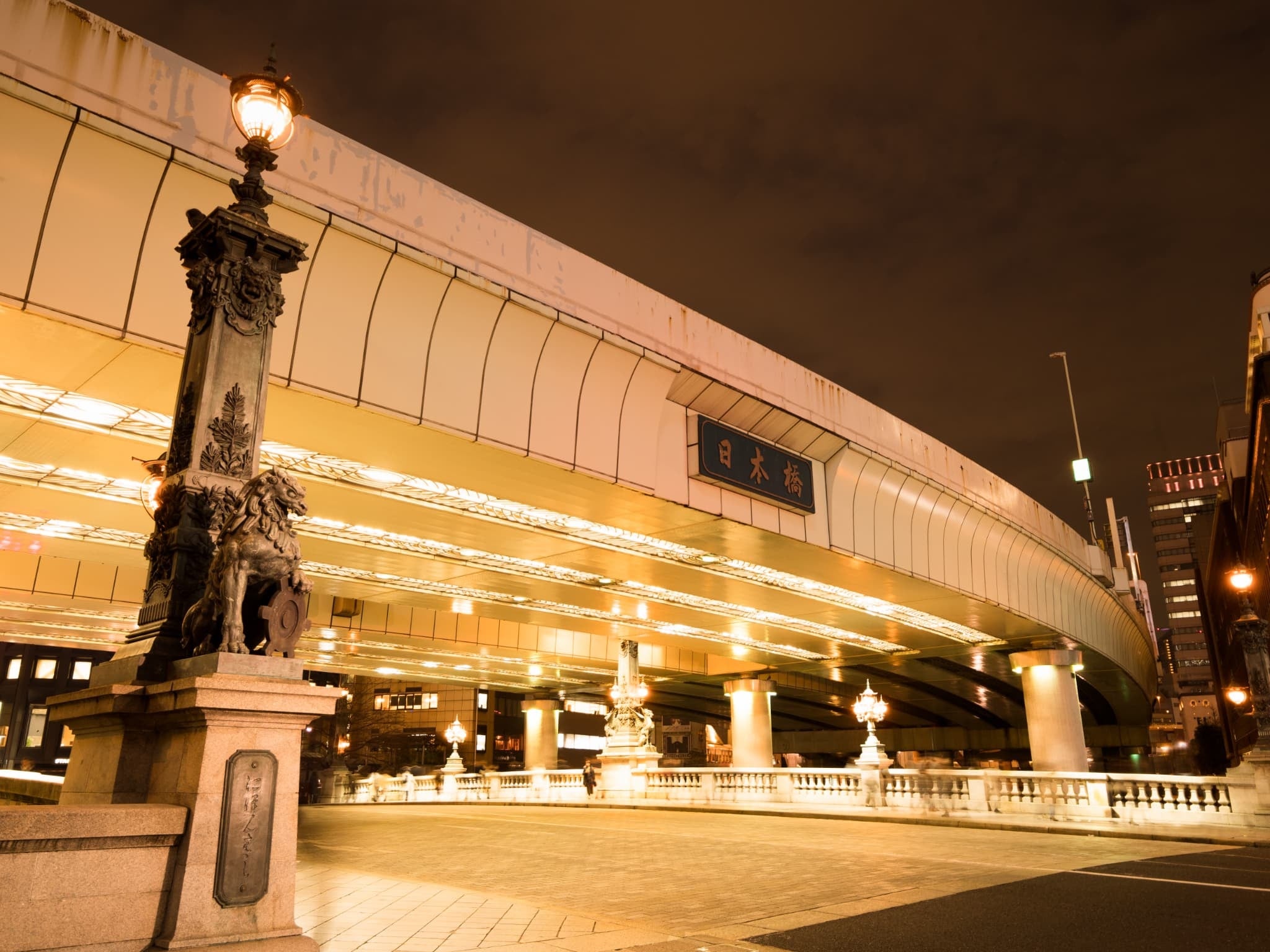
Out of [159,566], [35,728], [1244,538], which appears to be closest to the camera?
[159,566]

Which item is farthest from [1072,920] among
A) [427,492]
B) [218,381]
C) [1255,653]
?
[1255,653]

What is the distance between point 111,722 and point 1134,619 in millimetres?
47478

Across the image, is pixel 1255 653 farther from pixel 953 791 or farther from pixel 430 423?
pixel 430 423

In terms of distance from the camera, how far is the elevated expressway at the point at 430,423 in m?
9.27

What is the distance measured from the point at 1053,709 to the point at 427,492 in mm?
23412

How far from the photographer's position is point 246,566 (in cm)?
514

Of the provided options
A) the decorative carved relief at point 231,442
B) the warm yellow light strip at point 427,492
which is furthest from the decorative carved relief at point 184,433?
the warm yellow light strip at point 427,492

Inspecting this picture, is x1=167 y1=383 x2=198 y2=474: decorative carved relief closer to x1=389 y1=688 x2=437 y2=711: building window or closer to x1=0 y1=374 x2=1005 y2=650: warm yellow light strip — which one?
x1=0 y1=374 x2=1005 y2=650: warm yellow light strip

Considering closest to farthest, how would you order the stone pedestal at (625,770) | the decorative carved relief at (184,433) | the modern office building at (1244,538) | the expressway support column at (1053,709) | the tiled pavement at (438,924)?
the decorative carved relief at (184,433) < the tiled pavement at (438,924) < the expressway support column at (1053,709) < the stone pedestal at (625,770) < the modern office building at (1244,538)

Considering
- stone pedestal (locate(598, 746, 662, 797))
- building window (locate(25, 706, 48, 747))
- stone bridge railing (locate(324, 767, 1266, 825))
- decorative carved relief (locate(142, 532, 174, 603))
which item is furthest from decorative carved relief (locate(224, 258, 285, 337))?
building window (locate(25, 706, 48, 747))

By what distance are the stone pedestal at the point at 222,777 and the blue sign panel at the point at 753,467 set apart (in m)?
11.2

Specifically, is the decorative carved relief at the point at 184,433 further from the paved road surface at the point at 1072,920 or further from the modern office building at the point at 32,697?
the modern office building at the point at 32,697

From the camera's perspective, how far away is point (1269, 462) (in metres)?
39.5

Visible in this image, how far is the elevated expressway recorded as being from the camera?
9.27 meters
